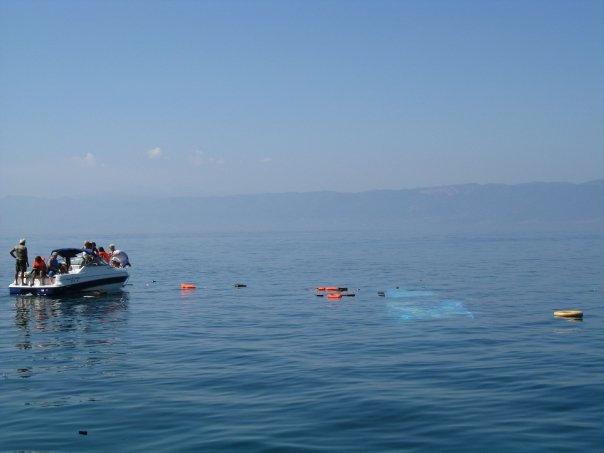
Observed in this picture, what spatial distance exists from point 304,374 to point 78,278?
2249cm

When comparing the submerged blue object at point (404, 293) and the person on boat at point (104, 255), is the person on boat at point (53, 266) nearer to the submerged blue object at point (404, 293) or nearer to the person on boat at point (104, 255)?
the person on boat at point (104, 255)

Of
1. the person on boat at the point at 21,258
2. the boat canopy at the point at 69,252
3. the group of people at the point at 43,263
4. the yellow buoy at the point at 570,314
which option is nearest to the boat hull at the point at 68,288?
the group of people at the point at 43,263

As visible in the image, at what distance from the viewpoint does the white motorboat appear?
122ft

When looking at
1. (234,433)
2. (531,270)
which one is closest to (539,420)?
(234,433)

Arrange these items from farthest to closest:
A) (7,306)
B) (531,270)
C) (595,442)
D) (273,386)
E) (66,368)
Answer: (531,270), (7,306), (66,368), (273,386), (595,442)

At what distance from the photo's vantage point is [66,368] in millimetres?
20109

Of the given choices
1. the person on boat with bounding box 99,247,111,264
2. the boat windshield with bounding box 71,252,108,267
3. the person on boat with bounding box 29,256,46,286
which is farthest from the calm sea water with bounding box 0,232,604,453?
the person on boat with bounding box 99,247,111,264

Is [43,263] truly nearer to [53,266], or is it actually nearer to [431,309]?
[53,266]

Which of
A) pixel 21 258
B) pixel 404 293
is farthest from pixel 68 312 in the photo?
pixel 404 293

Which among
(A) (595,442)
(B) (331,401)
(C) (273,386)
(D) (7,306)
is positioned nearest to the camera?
(A) (595,442)

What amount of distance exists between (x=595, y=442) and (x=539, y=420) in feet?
4.82

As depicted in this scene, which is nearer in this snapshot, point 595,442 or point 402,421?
point 595,442

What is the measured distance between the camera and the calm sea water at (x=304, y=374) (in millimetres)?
13344

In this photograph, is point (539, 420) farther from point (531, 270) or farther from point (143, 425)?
point (531, 270)
